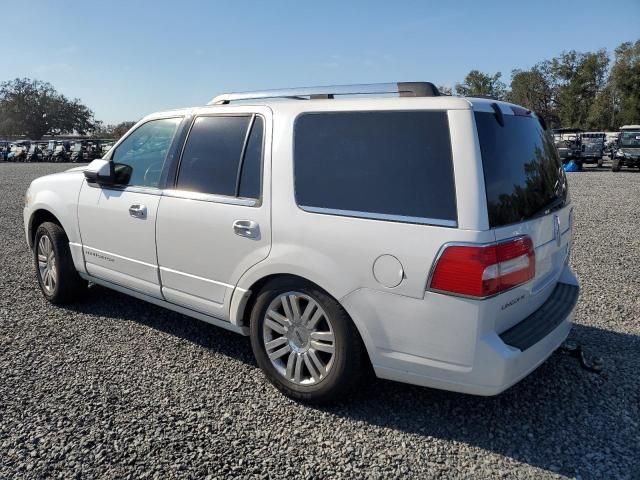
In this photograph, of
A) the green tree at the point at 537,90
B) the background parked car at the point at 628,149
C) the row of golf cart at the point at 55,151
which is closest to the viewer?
the background parked car at the point at 628,149

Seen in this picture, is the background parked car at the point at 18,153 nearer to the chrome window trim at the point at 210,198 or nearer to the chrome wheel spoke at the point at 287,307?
the chrome window trim at the point at 210,198

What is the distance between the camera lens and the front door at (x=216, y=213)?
3.19 m

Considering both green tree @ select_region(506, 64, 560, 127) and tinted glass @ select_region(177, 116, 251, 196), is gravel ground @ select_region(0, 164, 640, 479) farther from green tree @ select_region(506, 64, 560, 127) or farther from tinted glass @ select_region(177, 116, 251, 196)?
green tree @ select_region(506, 64, 560, 127)

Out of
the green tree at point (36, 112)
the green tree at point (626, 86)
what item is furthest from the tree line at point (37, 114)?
the green tree at point (626, 86)

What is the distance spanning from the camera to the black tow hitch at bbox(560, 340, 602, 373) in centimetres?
346

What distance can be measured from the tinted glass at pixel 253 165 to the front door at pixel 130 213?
822mm

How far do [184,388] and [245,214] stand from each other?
3.95ft

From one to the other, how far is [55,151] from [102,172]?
41628mm

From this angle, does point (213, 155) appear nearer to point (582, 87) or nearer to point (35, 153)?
point (35, 153)

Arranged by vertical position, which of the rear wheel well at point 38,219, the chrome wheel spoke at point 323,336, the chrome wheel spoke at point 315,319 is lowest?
the chrome wheel spoke at point 323,336

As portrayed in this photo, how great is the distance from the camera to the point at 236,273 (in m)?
3.27

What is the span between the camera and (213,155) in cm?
350

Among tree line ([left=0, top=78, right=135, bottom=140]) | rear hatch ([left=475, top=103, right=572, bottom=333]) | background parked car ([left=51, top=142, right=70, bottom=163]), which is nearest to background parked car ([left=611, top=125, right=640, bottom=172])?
rear hatch ([left=475, top=103, right=572, bottom=333])

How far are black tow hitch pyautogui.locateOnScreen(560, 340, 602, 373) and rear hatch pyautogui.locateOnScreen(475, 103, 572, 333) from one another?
682 millimetres
